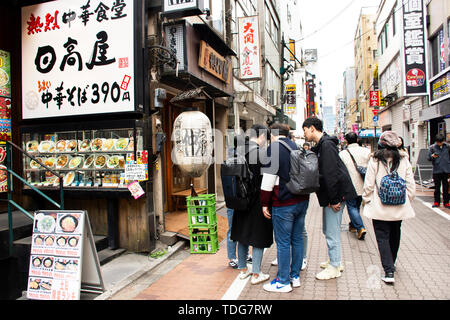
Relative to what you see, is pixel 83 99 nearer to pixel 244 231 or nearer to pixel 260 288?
pixel 244 231

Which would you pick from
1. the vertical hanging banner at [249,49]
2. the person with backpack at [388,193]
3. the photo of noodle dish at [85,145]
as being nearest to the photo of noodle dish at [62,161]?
the photo of noodle dish at [85,145]

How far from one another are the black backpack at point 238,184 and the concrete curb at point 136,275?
6.42ft

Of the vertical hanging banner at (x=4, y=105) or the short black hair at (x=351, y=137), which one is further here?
the short black hair at (x=351, y=137)

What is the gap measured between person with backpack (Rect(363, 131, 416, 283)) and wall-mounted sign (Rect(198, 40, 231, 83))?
4695mm

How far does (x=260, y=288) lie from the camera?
14.6ft

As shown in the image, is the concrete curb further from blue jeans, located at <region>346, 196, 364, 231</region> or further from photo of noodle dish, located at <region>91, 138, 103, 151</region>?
blue jeans, located at <region>346, 196, 364, 231</region>

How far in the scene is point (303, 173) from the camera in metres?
3.99

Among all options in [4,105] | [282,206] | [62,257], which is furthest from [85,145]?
[282,206]

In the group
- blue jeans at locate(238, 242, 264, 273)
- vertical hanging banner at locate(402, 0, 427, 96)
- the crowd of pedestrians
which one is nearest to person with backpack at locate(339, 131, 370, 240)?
the crowd of pedestrians

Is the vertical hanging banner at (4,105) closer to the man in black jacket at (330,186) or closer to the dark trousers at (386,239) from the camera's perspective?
the man in black jacket at (330,186)

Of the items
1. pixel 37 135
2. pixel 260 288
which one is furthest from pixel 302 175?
pixel 37 135

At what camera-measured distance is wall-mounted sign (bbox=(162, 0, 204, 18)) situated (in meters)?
6.03

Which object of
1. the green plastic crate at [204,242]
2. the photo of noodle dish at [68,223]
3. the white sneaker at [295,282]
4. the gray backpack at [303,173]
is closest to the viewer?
the gray backpack at [303,173]

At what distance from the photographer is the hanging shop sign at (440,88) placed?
12438mm
